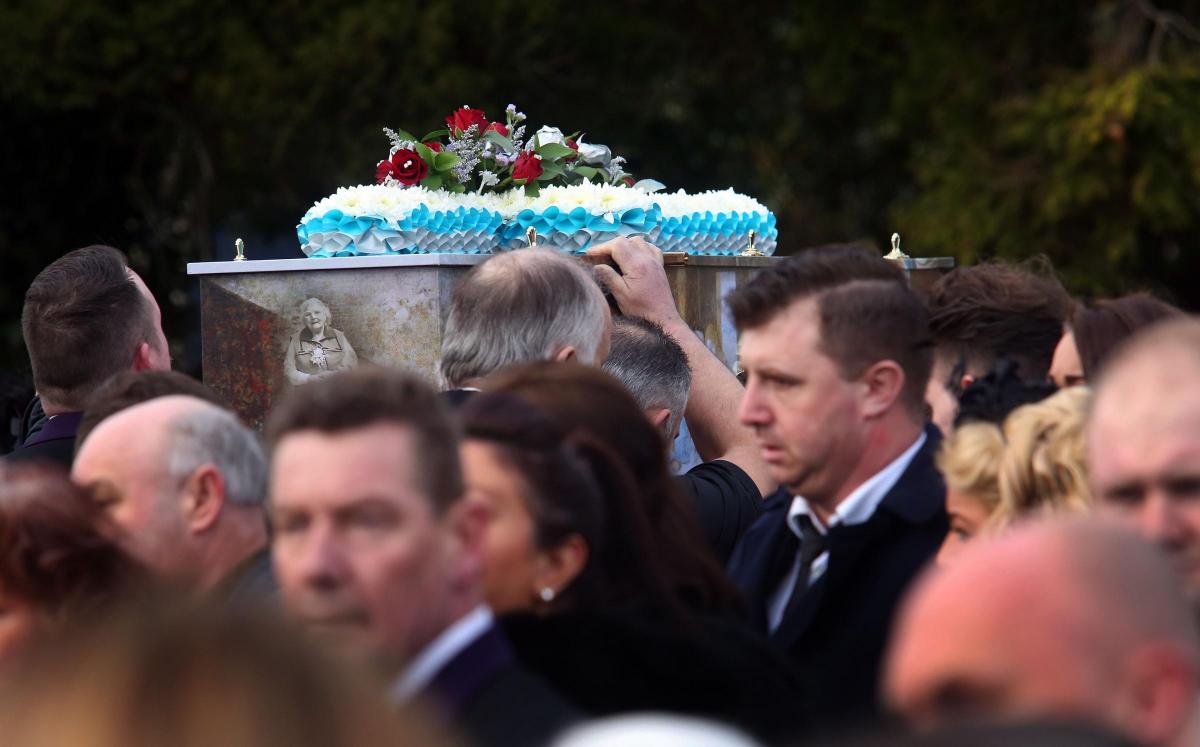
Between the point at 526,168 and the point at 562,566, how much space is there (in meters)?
3.34

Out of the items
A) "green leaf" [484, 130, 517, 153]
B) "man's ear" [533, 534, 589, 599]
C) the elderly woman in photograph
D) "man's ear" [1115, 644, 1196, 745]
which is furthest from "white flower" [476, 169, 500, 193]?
"man's ear" [1115, 644, 1196, 745]

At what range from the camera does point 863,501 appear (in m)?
3.85

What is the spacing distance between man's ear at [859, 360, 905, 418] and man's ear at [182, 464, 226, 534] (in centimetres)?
148

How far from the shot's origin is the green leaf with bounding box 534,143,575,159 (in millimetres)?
6352

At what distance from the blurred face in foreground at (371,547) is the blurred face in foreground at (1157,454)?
40.9 inches

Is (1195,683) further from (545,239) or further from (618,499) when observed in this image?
(545,239)

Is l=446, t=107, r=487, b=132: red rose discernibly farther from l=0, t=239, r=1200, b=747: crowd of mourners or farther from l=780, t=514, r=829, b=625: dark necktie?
l=780, t=514, r=829, b=625: dark necktie

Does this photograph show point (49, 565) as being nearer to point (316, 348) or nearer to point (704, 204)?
point (316, 348)

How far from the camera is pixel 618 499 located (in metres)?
3.16

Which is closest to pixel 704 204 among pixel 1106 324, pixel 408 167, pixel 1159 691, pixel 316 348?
pixel 408 167

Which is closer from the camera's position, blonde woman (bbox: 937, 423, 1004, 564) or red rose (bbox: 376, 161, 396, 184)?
blonde woman (bbox: 937, 423, 1004, 564)

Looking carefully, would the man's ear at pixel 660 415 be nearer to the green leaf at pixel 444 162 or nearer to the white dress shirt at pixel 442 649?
the green leaf at pixel 444 162

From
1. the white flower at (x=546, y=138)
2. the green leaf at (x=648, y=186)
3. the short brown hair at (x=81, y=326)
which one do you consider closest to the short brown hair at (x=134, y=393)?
the short brown hair at (x=81, y=326)

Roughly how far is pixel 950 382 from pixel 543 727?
2682mm
